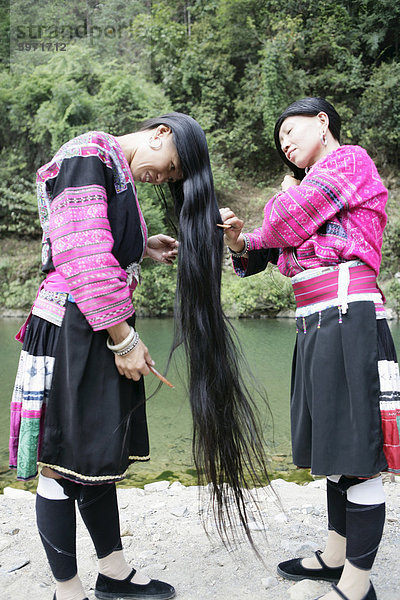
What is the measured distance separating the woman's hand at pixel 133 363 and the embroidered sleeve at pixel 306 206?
0.48 meters

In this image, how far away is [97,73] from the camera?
12.2 meters

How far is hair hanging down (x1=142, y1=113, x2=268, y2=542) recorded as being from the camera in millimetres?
1259

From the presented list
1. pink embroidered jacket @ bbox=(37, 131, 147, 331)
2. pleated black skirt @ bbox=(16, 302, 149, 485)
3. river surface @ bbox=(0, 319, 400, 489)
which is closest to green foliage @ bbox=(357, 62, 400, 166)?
river surface @ bbox=(0, 319, 400, 489)

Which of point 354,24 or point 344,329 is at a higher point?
point 354,24

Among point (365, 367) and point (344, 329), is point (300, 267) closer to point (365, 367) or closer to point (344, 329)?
point (344, 329)

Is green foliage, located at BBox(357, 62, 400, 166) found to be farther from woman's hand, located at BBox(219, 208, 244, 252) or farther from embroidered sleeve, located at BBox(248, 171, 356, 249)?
embroidered sleeve, located at BBox(248, 171, 356, 249)

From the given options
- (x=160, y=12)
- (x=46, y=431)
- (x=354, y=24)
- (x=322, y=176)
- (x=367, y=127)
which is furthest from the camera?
(x=160, y=12)

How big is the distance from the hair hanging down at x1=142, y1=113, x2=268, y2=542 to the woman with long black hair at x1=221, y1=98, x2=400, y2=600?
0.14 metres

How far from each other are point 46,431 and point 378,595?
0.98 meters

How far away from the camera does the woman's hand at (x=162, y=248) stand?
1505 mm

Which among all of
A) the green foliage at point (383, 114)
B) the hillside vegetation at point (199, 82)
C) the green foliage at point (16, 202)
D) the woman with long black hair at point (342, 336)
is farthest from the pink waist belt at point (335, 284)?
the green foliage at point (383, 114)

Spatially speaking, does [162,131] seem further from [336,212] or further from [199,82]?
[199,82]

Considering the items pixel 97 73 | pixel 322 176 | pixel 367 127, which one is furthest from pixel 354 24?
pixel 322 176

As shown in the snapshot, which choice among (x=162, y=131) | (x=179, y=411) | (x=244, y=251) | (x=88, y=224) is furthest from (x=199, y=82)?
(x=88, y=224)
